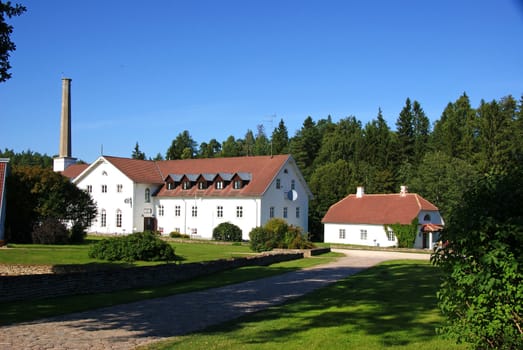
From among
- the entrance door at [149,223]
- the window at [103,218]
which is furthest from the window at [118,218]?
the entrance door at [149,223]

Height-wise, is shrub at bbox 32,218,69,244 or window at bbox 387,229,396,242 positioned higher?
shrub at bbox 32,218,69,244

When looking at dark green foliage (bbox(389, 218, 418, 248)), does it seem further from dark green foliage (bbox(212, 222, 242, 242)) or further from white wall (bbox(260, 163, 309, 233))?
dark green foliage (bbox(212, 222, 242, 242))

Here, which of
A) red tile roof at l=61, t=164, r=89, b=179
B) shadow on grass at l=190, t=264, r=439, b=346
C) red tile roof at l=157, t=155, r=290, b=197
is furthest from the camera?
red tile roof at l=61, t=164, r=89, b=179

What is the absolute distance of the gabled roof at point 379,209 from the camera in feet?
166

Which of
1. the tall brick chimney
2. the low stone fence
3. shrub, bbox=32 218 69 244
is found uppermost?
the tall brick chimney

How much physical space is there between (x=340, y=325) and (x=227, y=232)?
129 ft

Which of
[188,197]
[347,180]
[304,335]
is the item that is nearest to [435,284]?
[304,335]

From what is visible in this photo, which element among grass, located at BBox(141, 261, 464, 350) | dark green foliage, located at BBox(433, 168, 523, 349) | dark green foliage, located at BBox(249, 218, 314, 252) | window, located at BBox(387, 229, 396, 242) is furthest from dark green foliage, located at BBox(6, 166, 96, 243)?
dark green foliage, located at BBox(433, 168, 523, 349)

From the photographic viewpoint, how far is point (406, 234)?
161 feet

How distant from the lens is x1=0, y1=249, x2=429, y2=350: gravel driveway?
9.34m

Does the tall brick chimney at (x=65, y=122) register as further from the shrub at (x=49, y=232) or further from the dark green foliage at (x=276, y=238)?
the dark green foliage at (x=276, y=238)

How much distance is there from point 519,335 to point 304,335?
4075 mm

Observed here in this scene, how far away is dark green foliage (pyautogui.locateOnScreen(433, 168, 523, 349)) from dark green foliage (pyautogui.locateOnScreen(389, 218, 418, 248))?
43.2 metres

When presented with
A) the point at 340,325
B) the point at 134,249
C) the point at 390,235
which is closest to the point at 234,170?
the point at 390,235
